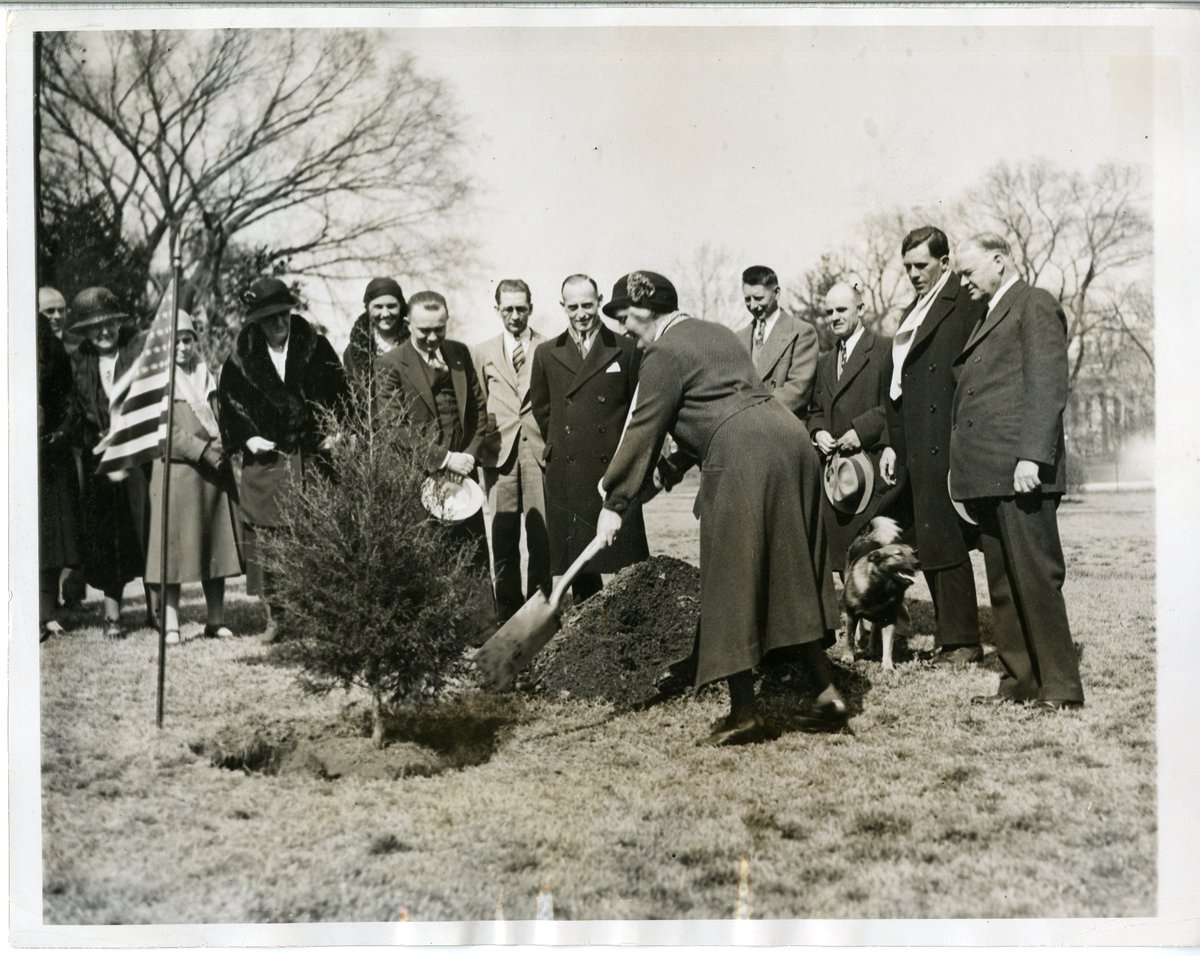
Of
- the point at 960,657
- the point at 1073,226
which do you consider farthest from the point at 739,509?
the point at 1073,226

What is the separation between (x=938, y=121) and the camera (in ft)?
19.3

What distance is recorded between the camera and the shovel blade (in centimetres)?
580

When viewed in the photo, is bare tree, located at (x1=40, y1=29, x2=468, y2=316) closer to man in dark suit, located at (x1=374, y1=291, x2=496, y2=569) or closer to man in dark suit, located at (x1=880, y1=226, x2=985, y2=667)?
man in dark suit, located at (x1=374, y1=291, x2=496, y2=569)

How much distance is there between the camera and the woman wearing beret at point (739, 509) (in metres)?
5.68

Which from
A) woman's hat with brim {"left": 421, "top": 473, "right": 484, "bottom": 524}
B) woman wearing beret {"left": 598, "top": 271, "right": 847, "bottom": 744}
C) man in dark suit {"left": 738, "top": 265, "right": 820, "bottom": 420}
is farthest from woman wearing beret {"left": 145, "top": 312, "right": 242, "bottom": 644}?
man in dark suit {"left": 738, "top": 265, "right": 820, "bottom": 420}

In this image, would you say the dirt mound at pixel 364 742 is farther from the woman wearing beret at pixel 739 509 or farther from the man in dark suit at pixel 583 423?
the woman wearing beret at pixel 739 509

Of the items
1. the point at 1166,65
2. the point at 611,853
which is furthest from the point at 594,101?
the point at 611,853

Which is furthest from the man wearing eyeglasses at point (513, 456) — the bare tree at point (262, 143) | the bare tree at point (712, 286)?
the bare tree at point (712, 286)

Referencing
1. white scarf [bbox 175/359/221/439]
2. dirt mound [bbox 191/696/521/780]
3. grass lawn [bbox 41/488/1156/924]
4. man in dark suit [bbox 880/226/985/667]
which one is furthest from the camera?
white scarf [bbox 175/359/221/439]

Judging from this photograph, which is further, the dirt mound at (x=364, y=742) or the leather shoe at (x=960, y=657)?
the leather shoe at (x=960, y=657)

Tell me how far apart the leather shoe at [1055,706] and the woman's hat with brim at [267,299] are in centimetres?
452

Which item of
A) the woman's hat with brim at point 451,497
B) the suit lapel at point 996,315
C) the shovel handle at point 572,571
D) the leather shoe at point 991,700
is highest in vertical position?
the suit lapel at point 996,315

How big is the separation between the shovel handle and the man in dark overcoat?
1.28m

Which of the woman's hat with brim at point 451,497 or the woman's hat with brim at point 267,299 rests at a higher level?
the woman's hat with brim at point 267,299
